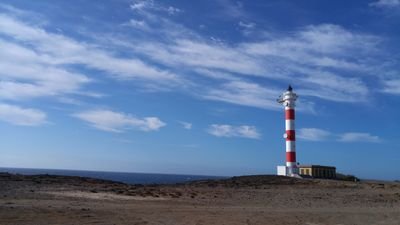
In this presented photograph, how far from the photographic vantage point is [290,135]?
61.4 meters

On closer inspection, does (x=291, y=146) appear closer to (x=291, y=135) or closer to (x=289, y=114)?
(x=291, y=135)

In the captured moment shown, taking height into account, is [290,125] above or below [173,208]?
above

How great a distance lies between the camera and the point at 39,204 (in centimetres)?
2123

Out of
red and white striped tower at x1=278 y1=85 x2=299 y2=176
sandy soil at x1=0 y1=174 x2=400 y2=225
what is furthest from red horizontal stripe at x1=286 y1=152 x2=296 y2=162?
sandy soil at x1=0 y1=174 x2=400 y2=225

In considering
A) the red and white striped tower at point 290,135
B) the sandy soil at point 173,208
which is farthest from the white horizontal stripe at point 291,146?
the sandy soil at point 173,208

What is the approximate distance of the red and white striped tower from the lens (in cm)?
6103

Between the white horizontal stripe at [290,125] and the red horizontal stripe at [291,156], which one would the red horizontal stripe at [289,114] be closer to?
the white horizontal stripe at [290,125]

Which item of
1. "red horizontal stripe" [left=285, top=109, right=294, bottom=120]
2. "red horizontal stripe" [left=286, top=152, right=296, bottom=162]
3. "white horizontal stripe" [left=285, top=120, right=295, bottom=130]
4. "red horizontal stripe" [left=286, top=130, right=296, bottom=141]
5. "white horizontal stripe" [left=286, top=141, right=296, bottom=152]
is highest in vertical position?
"red horizontal stripe" [left=285, top=109, right=294, bottom=120]

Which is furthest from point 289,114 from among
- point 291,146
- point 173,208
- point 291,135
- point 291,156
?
point 173,208

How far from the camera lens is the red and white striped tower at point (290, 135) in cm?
6103

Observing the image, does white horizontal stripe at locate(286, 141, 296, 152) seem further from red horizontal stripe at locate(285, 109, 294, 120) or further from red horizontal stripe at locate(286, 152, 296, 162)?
red horizontal stripe at locate(285, 109, 294, 120)

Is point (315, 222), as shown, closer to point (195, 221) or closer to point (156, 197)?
point (195, 221)

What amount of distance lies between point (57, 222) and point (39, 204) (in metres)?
5.24

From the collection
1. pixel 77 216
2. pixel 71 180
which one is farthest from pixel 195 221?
pixel 71 180
